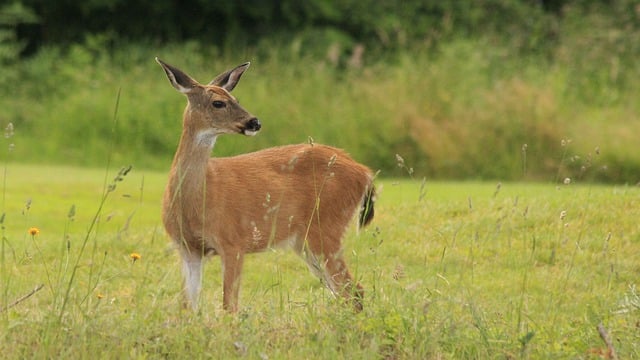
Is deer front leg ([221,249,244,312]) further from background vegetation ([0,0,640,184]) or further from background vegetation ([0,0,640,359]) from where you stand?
background vegetation ([0,0,640,184])

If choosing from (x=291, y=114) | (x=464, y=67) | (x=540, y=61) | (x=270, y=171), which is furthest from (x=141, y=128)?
(x=270, y=171)

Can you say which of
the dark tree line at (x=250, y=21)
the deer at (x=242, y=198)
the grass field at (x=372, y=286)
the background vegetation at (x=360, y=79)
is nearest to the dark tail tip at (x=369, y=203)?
the deer at (x=242, y=198)

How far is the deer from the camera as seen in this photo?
25.0 ft

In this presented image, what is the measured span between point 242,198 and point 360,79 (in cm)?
1109

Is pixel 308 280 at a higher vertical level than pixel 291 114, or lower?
higher

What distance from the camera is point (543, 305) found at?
27.2ft

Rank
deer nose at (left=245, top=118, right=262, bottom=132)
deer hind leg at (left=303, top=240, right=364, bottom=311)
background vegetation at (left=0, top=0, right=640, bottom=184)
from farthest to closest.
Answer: background vegetation at (left=0, top=0, right=640, bottom=184) → deer hind leg at (left=303, top=240, right=364, bottom=311) → deer nose at (left=245, top=118, right=262, bottom=132)

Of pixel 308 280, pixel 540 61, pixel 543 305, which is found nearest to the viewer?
pixel 543 305

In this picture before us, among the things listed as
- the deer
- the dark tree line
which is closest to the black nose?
the deer

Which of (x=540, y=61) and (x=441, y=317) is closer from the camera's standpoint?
(x=441, y=317)

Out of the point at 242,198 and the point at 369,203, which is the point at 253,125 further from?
the point at 369,203

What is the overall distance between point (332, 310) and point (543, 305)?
81.7 inches

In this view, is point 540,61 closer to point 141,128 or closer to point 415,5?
point 415,5

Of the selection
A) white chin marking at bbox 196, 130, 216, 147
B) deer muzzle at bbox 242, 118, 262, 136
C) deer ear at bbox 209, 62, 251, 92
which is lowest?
white chin marking at bbox 196, 130, 216, 147
